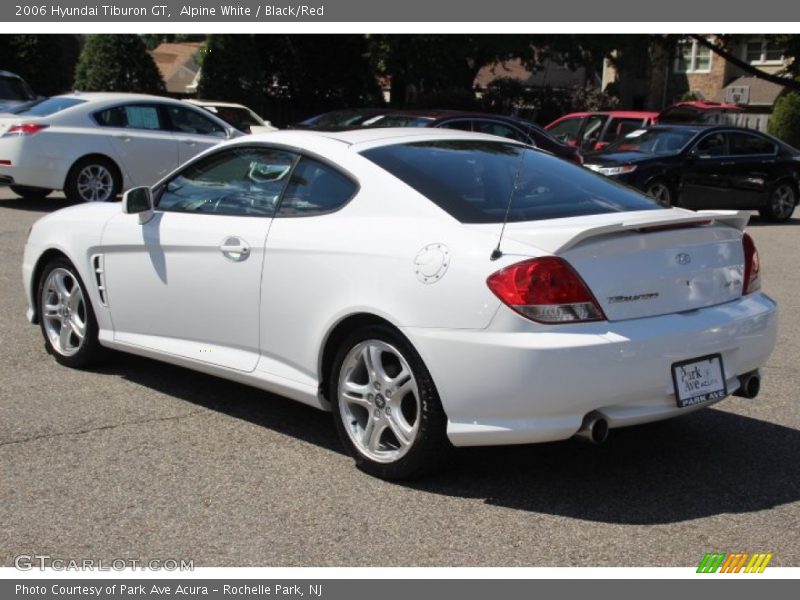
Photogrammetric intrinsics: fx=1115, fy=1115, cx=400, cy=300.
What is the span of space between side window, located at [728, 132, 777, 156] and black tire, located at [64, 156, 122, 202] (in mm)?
9504

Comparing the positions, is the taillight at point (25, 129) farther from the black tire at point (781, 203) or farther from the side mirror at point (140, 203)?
the black tire at point (781, 203)

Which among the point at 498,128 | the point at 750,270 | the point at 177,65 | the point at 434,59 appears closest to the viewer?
the point at 750,270

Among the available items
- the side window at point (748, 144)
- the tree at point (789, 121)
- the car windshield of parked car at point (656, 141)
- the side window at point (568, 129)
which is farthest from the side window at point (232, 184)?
the tree at point (789, 121)

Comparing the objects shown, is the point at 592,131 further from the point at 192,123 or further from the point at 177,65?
the point at 177,65

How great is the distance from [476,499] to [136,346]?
2392mm

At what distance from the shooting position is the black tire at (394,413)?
4770 millimetres

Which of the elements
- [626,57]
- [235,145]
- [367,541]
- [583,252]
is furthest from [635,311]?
[626,57]

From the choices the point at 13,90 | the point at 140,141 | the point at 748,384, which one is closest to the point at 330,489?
the point at 748,384

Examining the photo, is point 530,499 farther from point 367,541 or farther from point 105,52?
point 105,52

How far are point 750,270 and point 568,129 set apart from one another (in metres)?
18.1

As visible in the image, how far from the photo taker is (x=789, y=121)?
38625 mm

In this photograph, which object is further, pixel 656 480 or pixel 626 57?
pixel 626 57

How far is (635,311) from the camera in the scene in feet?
15.4

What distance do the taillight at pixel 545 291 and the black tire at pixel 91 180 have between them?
449 inches
